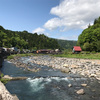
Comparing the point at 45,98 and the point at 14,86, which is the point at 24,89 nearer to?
the point at 14,86

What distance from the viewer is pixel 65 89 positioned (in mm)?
13820

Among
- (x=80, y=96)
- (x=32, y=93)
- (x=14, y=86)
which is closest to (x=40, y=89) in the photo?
(x=32, y=93)

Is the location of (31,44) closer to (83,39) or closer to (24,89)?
(83,39)

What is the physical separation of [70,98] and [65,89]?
241 centimetres

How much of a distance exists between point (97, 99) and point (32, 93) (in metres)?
6.76

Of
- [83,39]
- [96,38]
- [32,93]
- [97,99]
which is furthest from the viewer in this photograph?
[83,39]

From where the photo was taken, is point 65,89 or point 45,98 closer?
point 45,98

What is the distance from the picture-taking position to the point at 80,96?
465 inches

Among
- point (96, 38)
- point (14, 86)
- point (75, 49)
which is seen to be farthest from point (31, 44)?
point (14, 86)

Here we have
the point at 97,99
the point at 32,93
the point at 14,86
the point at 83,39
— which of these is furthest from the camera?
the point at 83,39

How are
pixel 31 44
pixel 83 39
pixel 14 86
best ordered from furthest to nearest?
pixel 31 44, pixel 83 39, pixel 14 86

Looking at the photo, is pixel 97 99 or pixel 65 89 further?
pixel 65 89

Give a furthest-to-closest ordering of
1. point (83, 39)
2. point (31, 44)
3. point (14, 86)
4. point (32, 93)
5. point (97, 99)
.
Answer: point (31, 44), point (83, 39), point (14, 86), point (32, 93), point (97, 99)

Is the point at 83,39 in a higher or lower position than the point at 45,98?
higher
